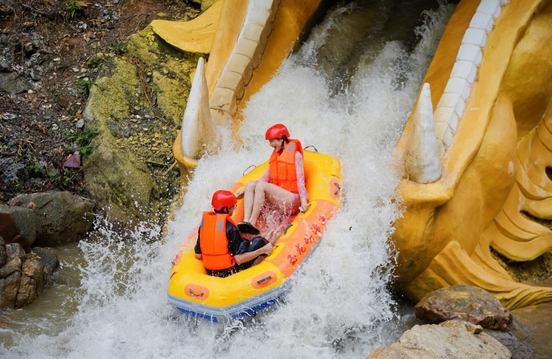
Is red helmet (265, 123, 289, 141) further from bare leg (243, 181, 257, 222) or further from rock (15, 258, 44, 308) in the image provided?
rock (15, 258, 44, 308)

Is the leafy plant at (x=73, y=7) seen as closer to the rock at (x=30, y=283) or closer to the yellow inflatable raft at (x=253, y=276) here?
the rock at (x=30, y=283)

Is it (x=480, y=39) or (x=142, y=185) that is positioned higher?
(x=480, y=39)

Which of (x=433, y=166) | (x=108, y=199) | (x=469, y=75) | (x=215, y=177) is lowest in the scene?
(x=108, y=199)

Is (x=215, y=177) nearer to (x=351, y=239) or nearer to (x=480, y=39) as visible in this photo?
(x=351, y=239)

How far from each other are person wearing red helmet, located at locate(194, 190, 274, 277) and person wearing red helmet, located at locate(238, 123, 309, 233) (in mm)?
388

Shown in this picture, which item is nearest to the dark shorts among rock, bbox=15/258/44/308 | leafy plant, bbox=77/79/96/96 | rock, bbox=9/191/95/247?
rock, bbox=15/258/44/308

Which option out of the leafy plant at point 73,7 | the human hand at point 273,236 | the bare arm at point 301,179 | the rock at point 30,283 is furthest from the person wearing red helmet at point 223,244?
the leafy plant at point 73,7

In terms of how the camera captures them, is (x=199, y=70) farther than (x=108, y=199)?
No

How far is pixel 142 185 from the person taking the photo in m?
7.36

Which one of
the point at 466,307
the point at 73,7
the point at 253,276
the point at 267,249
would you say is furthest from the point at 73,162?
the point at 466,307

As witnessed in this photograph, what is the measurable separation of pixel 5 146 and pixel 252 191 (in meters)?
2.76

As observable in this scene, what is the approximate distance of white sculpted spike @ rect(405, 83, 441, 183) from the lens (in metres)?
5.46

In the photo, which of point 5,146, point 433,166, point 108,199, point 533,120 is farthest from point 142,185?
point 533,120

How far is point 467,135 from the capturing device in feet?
19.0
